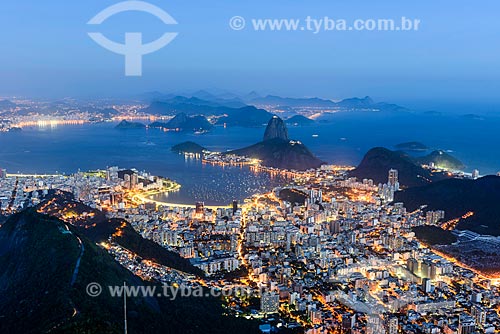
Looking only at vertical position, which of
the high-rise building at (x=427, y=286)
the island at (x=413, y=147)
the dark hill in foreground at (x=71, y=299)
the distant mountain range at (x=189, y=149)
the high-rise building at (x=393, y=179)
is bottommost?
the high-rise building at (x=427, y=286)

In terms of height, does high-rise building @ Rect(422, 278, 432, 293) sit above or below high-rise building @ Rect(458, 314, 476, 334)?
above

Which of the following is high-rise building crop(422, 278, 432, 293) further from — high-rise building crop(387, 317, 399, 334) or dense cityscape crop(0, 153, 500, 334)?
high-rise building crop(387, 317, 399, 334)

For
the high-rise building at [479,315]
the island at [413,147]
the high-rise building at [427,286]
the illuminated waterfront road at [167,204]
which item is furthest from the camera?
the island at [413,147]

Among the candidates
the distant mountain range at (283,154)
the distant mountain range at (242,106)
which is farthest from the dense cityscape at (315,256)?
the distant mountain range at (242,106)

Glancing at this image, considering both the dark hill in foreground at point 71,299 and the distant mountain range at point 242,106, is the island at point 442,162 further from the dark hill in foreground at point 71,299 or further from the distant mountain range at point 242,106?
the distant mountain range at point 242,106

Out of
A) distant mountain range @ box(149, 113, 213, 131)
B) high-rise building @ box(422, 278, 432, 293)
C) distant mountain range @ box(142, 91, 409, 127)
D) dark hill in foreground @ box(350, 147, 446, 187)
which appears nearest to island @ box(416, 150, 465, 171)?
dark hill in foreground @ box(350, 147, 446, 187)

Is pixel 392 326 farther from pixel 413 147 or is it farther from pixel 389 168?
pixel 413 147

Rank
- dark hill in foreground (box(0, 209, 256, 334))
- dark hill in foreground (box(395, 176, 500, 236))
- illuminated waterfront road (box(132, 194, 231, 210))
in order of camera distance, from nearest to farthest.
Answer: dark hill in foreground (box(0, 209, 256, 334))
dark hill in foreground (box(395, 176, 500, 236))
illuminated waterfront road (box(132, 194, 231, 210))
